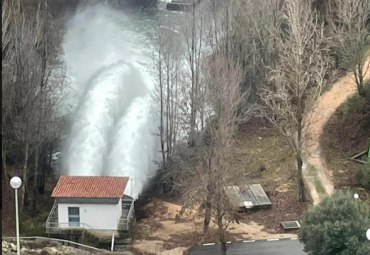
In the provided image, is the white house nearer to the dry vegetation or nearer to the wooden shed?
the dry vegetation

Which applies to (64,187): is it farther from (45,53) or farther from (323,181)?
(323,181)

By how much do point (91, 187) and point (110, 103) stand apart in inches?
517

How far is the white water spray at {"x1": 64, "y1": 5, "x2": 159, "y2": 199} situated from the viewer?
4875 centimetres

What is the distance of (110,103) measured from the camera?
5328cm

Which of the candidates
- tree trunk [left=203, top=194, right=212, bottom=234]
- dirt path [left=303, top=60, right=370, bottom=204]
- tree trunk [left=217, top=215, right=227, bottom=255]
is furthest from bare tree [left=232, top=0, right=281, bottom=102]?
tree trunk [left=217, top=215, right=227, bottom=255]

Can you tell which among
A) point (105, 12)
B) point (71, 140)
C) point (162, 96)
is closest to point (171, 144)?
point (162, 96)

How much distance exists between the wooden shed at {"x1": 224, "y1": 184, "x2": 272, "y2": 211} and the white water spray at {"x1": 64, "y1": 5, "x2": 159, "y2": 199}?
267 inches

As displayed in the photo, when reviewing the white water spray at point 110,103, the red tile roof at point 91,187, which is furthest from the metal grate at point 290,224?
the white water spray at point 110,103

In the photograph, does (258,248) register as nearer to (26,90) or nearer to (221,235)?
(221,235)

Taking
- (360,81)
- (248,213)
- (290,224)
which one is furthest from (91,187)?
(360,81)

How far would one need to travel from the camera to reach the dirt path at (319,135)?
4559 cm

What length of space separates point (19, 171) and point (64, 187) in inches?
257

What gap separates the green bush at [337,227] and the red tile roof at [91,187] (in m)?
11.3

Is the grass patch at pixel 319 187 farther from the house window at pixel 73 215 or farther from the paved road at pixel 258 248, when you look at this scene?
the house window at pixel 73 215
